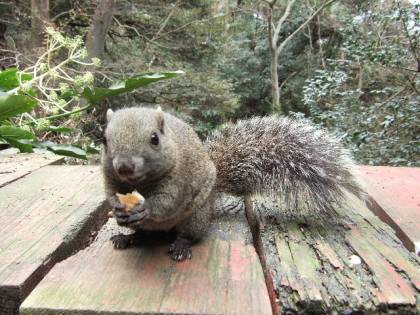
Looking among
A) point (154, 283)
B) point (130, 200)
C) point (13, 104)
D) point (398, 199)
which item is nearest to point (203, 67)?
point (13, 104)

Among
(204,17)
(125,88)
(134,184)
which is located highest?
(204,17)

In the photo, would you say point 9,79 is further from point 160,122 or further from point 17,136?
point 160,122

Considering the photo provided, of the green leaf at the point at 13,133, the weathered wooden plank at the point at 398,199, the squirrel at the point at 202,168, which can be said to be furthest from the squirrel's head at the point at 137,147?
the green leaf at the point at 13,133

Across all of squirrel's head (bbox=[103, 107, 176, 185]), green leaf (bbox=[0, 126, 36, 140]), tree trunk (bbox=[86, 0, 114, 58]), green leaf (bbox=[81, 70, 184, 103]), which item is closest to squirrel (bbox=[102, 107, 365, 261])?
squirrel's head (bbox=[103, 107, 176, 185])

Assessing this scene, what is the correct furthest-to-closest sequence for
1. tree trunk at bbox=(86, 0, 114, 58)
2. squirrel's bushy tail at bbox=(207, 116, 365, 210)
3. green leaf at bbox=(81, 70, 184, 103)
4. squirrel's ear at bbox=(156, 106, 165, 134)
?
tree trunk at bbox=(86, 0, 114, 58) < green leaf at bbox=(81, 70, 184, 103) < squirrel's bushy tail at bbox=(207, 116, 365, 210) < squirrel's ear at bbox=(156, 106, 165, 134)

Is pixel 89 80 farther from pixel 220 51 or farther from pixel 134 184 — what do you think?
pixel 220 51

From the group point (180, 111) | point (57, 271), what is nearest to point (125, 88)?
point (57, 271)

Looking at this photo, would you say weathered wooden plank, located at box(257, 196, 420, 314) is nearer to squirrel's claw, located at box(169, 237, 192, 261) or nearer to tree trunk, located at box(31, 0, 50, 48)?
squirrel's claw, located at box(169, 237, 192, 261)
